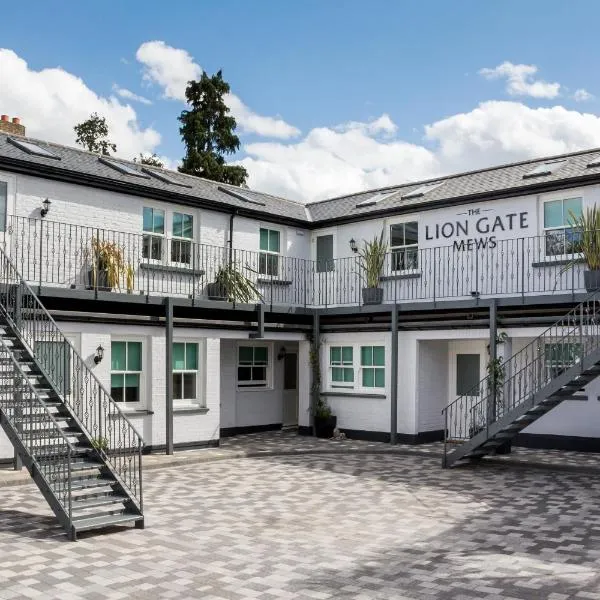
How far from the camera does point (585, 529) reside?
9.15 m

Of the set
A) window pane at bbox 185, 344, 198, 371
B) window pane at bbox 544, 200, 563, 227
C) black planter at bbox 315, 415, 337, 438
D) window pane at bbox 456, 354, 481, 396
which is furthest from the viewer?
black planter at bbox 315, 415, 337, 438

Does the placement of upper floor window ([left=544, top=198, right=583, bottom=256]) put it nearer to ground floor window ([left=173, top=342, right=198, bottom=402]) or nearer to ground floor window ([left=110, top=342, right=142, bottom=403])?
ground floor window ([left=173, top=342, right=198, bottom=402])

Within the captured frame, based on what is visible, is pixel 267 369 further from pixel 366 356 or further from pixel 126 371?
pixel 126 371

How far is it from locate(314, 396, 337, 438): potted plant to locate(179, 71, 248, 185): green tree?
17906mm

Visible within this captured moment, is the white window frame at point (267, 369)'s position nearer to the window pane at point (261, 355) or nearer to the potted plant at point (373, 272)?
the window pane at point (261, 355)

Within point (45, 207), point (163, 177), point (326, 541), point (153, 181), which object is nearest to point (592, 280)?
point (326, 541)

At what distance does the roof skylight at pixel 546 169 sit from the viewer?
1684cm

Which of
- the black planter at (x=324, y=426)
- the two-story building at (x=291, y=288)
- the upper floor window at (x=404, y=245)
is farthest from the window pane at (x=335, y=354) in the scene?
the upper floor window at (x=404, y=245)

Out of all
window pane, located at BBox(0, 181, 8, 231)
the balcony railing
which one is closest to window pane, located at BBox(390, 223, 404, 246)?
the balcony railing

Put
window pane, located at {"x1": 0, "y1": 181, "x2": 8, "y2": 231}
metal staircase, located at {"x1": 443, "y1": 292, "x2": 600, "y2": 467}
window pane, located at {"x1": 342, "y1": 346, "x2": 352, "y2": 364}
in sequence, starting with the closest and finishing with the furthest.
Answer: metal staircase, located at {"x1": 443, "y1": 292, "x2": 600, "y2": 467} < window pane, located at {"x1": 0, "y1": 181, "x2": 8, "y2": 231} < window pane, located at {"x1": 342, "y1": 346, "x2": 352, "y2": 364}

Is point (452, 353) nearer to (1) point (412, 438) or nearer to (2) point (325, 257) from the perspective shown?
(1) point (412, 438)

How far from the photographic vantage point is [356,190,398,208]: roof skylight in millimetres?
19770

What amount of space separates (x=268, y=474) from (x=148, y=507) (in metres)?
3.27

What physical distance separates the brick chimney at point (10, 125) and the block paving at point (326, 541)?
10.0m
